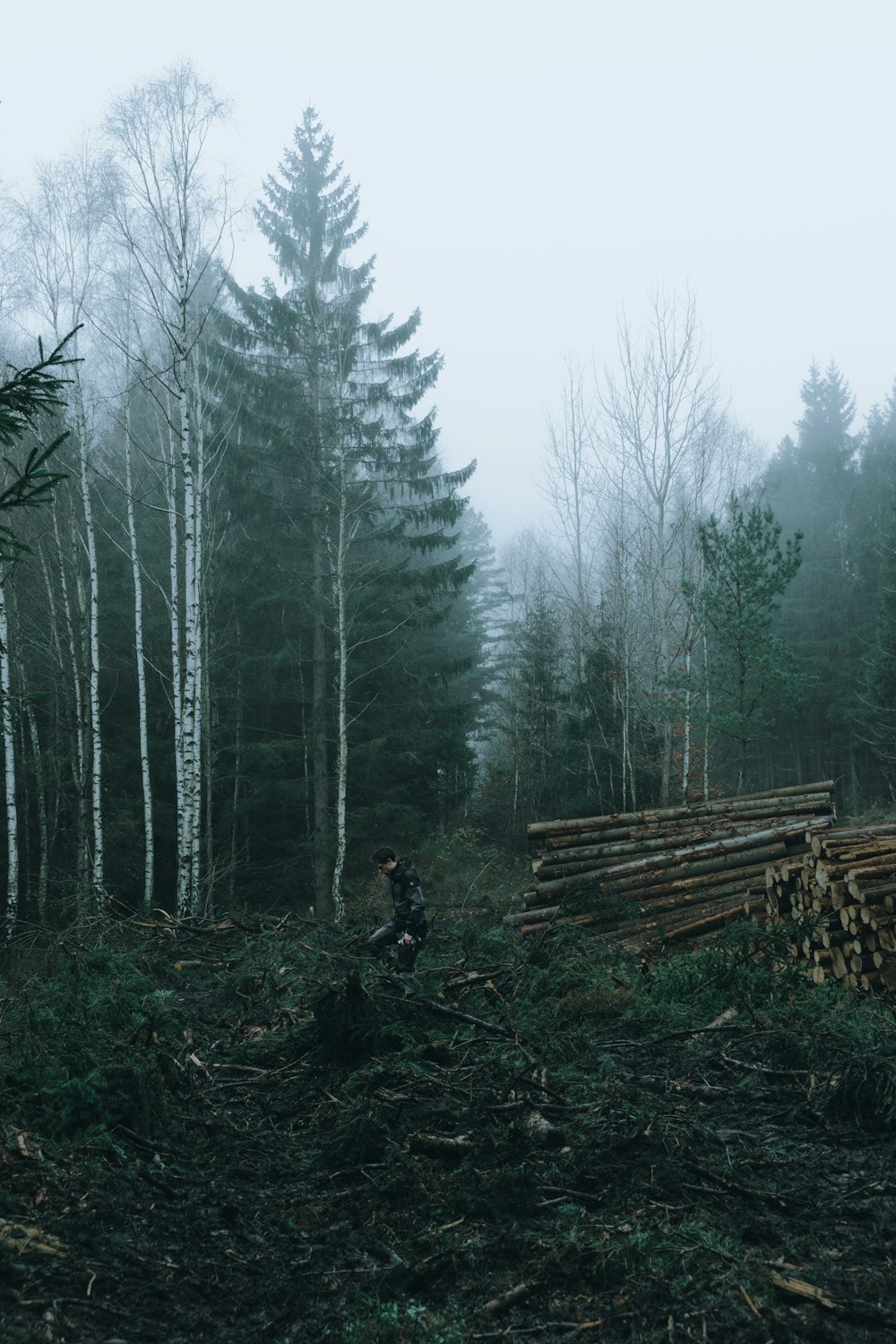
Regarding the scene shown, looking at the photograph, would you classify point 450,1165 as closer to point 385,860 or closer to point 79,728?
point 385,860

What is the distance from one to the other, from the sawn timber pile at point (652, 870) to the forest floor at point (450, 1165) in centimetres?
257

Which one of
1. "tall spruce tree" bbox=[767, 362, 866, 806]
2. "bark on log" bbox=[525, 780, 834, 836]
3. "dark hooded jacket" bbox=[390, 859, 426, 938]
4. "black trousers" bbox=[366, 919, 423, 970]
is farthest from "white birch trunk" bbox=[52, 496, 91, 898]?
"tall spruce tree" bbox=[767, 362, 866, 806]

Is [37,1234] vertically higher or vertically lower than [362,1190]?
higher

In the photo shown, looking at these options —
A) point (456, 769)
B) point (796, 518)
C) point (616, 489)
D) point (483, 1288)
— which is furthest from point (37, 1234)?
point (796, 518)

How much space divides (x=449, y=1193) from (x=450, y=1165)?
1.08 feet

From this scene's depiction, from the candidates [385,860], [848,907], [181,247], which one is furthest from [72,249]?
[848,907]

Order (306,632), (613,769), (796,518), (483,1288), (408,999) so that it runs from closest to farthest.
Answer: (483,1288) < (408,999) < (306,632) < (613,769) < (796,518)

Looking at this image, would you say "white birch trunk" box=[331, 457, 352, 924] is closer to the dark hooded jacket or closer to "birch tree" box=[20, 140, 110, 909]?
"birch tree" box=[20, 140, 110, 909]

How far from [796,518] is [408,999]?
37.2m

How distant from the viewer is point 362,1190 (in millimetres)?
4184

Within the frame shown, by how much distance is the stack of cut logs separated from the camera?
7.10 metres

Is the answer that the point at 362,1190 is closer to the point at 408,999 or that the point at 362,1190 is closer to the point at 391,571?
the point at 408,999

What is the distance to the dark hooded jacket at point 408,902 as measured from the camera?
8.53 m

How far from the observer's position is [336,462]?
19188 millimetres
